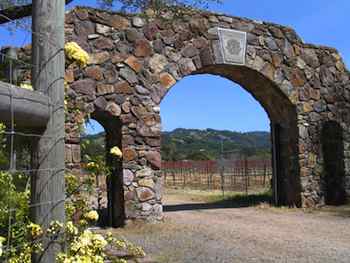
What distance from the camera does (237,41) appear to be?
9.97m

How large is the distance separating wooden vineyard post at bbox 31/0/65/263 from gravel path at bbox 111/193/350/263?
2.89 meters

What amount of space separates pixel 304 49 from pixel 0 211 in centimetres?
940

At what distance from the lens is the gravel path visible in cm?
573

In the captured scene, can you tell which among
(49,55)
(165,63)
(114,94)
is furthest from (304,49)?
(49,55)

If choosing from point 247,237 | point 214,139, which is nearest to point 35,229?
point 247,237

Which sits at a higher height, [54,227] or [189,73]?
[189,73]

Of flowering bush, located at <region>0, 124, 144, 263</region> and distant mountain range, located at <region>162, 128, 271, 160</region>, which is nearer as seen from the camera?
flowering bush, located at <region>0, 124, 144, 263</region>

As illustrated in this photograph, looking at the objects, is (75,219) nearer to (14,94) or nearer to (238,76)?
(14,94)

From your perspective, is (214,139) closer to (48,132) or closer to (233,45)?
(233,45)

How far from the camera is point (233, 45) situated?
9898 millimetres

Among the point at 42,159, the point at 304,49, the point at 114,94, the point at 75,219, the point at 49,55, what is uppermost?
the point at 304,49

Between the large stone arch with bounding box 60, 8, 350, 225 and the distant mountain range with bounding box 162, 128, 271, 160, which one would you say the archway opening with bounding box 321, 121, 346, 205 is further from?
the distant mountain range with bounding box 162, 128, 271, 160

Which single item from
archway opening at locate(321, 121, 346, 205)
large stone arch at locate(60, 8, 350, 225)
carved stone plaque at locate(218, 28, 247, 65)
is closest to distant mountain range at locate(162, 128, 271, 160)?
archway opening at locate(321, 121, 346, 205)

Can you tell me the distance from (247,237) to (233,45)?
13.9ft
